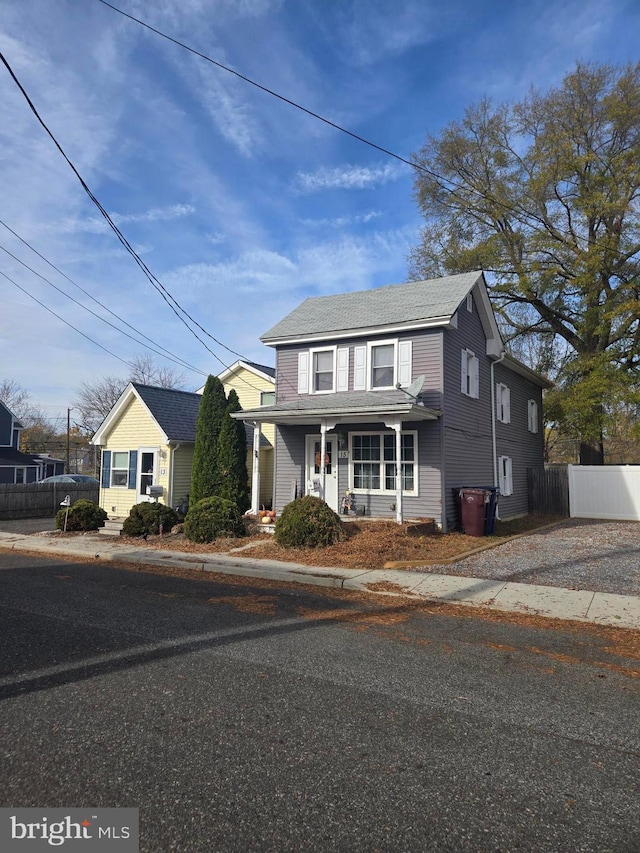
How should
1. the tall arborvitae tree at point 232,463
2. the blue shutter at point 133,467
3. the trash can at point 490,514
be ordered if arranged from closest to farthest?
the trash can at point 490,514 → the tall arborvitae tree at point 232,463 → the blue shutter at point 133,467

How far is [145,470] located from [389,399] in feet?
35.5

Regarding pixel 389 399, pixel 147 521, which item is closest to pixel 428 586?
pixel 389 399

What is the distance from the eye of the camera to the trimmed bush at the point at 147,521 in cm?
1477

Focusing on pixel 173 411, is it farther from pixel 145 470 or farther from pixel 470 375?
pixel 470 375

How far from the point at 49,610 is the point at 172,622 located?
5.96ft

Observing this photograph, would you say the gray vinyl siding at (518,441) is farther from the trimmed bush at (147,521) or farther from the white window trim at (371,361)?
the trimmed bush at (147,521)

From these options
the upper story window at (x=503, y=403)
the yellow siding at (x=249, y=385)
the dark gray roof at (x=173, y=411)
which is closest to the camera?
the upper story window at (x=503, y=403)

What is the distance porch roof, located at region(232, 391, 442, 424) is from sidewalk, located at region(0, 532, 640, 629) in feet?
14.8

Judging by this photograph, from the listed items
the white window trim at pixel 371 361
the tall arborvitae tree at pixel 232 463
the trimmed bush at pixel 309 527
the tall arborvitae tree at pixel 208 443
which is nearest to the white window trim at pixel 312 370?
the white window trim at pixel 371 361

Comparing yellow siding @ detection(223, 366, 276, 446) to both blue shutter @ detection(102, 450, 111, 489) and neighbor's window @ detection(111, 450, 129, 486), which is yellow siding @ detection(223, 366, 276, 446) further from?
blue shutter @ detection(102, 450, 111, 489)

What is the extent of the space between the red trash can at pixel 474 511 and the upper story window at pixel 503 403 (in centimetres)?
575

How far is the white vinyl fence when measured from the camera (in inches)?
789

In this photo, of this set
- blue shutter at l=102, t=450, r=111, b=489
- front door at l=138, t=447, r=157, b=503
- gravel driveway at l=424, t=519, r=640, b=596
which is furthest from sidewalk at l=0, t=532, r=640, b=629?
blue shutter at l=102, t=450, r=111, b=489

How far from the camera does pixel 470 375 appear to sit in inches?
666
